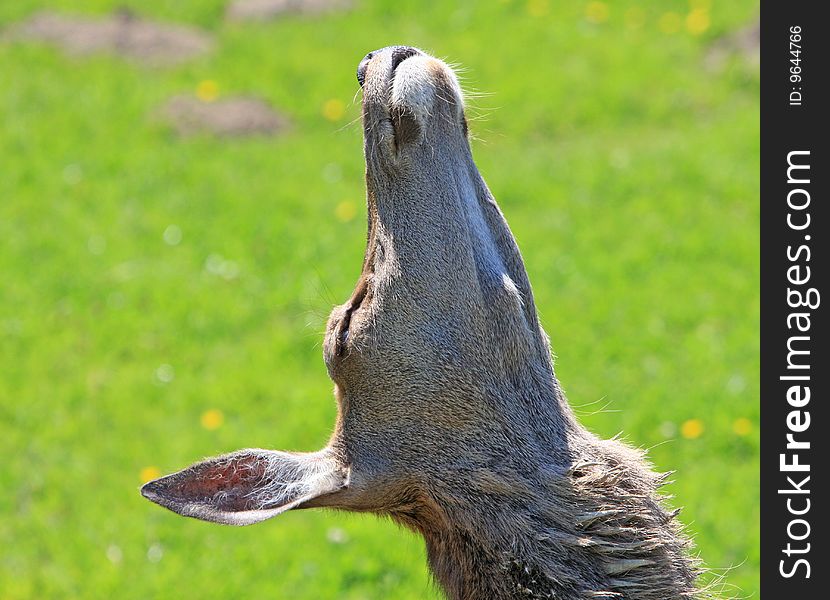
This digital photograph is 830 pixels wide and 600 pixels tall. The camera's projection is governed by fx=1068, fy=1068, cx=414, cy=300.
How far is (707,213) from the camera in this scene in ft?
26.5

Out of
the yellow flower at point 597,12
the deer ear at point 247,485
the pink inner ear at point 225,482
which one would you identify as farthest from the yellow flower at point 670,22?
the pink inner ear at point 225,482

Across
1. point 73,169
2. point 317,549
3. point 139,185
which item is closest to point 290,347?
point 317,549

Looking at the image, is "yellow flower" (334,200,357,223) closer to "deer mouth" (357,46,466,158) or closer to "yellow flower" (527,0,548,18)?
"yellow flower" (527,0,548,18)

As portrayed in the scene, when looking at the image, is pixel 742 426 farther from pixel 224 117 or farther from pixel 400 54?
pixel 224 117

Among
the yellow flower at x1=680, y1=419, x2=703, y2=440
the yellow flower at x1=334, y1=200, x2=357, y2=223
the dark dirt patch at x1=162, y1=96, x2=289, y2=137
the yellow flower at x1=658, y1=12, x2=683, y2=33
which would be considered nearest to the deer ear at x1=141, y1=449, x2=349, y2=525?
the yellow flower at x1=680, y1=419, x2=703, y2=440

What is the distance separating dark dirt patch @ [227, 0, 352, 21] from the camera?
36.2 feet

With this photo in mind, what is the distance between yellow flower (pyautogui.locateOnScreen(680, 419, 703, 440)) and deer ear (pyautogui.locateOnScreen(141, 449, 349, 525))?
3306 millimetres

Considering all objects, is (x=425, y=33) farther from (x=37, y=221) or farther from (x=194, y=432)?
(x=194, y=432)

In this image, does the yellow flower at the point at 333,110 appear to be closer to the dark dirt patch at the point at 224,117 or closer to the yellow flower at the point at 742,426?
the dark dirt patch at the point at 224,117

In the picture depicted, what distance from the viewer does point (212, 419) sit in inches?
247

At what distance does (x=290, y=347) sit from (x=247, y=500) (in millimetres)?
3838

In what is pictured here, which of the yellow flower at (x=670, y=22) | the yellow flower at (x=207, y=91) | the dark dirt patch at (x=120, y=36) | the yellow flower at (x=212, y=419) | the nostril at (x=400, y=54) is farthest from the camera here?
the yellow flower at (x=670, y=22)

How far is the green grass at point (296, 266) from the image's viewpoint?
18.0ft

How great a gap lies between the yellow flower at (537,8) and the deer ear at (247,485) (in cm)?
846
